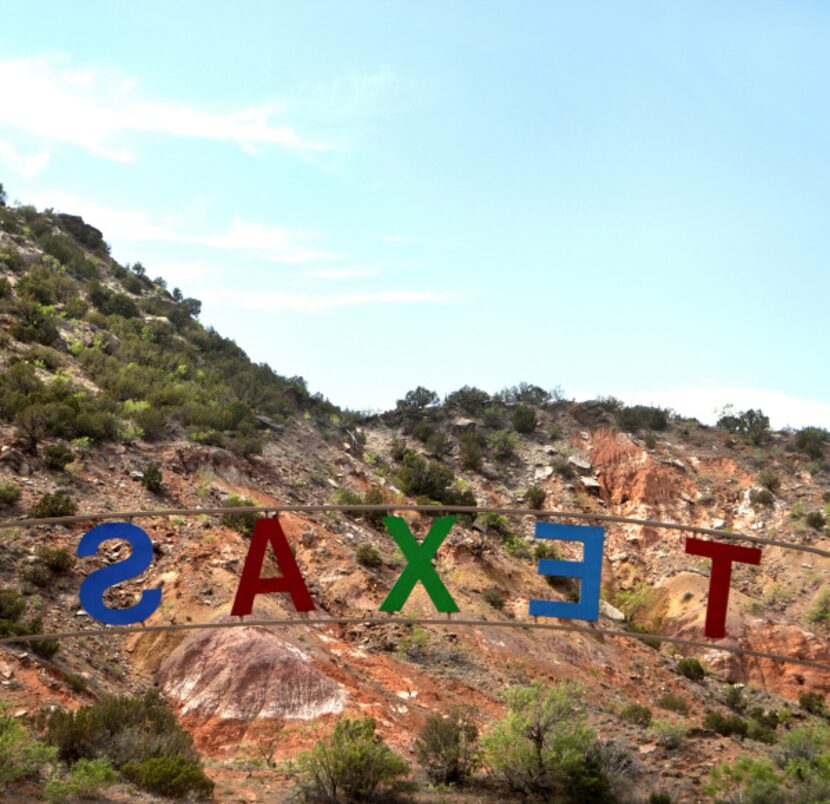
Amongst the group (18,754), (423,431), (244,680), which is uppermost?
(423,431)

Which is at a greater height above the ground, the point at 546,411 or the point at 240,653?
the point at 546,411

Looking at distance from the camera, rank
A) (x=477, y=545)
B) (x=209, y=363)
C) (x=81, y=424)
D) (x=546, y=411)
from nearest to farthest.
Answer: (x=81, y=424)
(x=477, y=545)
(x=209, y=363)
(x=546, y=411)

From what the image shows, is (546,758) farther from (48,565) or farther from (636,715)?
(48,565)

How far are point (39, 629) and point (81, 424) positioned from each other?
10375 millimetres

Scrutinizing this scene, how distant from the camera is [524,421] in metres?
50.5

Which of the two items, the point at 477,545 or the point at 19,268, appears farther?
the point at 19,268

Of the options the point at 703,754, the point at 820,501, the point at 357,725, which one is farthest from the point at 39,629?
the point at 820,501

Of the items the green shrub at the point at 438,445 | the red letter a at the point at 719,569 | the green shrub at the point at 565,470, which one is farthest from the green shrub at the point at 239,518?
the green shrub at the point at 565,470

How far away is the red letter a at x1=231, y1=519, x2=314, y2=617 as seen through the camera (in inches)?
554

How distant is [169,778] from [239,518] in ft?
42.6

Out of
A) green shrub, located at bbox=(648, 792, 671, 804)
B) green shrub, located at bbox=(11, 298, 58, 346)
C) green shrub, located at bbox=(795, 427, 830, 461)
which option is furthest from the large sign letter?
green shrub, located at bbox=(795, 427, 830, 461)

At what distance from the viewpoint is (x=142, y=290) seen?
54188mm

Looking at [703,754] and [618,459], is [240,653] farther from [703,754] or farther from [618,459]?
[618,459]

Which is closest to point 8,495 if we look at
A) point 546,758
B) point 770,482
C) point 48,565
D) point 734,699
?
point 48,565
